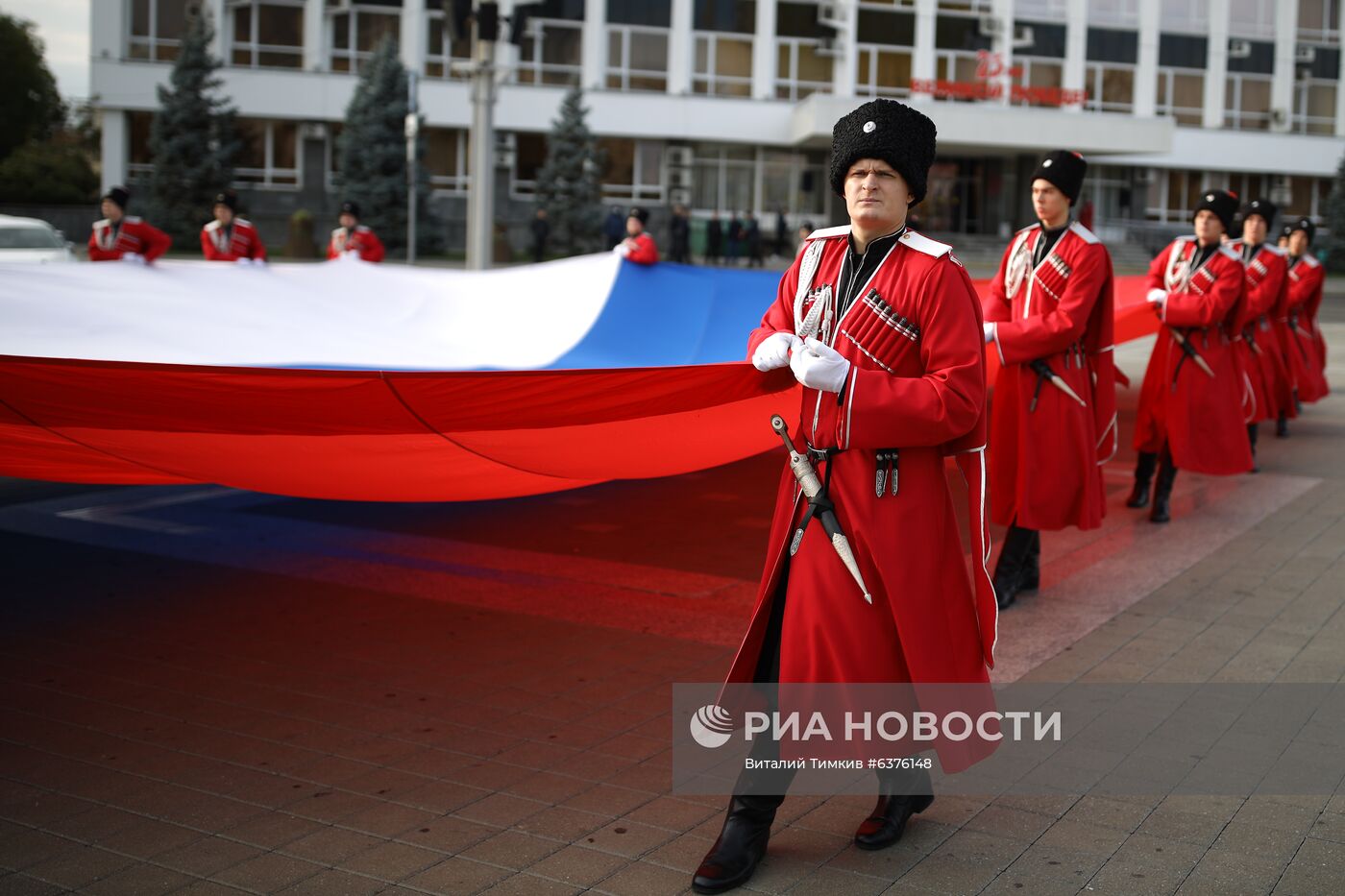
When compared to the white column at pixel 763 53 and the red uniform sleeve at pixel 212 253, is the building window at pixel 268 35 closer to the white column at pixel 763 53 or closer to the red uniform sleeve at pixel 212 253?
the white column at pixel 763 53

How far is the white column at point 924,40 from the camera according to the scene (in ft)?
163

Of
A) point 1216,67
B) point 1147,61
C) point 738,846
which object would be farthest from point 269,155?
point 738,846

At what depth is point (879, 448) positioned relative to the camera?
3.71 m

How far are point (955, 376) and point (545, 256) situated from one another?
4056cm

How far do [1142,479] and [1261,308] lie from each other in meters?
2.27

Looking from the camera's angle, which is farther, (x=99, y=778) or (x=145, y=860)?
(x=99, y=778)

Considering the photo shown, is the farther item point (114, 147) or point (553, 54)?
point (553, 54)

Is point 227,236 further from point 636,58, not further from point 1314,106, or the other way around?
point 1314,106

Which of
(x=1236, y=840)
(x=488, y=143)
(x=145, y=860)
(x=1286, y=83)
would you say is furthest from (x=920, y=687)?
(x=1286, y=83)

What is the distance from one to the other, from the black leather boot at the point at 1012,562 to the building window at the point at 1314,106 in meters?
53.2

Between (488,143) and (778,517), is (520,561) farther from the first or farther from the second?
(488,143)

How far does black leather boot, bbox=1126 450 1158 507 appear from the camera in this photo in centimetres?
955

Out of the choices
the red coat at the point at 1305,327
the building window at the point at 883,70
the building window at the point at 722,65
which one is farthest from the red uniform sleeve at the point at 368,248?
the building window at the point at 883,70

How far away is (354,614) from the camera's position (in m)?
6.48
